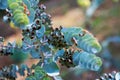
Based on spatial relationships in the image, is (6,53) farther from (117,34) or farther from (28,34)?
(117,34)

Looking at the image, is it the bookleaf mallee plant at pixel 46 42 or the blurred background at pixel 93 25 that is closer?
the bookleaf mallee plant at pixel 46 42

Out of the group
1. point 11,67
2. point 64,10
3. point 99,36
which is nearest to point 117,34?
point 99,36

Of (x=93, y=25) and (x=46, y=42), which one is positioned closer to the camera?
(x=46, y=42)

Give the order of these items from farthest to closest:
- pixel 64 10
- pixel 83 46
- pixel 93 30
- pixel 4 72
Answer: pixel 64 10, pixel 93 30, pixel 4 72, pixel 83 46

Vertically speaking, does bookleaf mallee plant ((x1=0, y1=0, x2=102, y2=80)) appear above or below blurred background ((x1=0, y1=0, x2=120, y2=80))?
below

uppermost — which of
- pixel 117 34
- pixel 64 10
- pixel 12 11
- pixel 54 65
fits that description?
pixel 64 10

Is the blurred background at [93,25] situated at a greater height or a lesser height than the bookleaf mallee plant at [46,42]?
greater

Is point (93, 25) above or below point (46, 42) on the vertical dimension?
above

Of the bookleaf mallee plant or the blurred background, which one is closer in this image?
the bookleaf mallee plant
